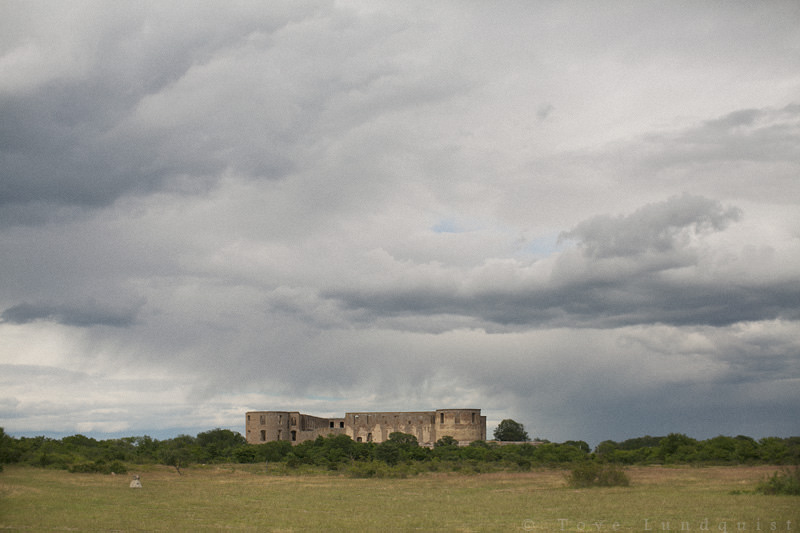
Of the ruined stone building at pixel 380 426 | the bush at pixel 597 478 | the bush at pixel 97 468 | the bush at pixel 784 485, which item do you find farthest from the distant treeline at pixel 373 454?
the bush at pixel 784 485

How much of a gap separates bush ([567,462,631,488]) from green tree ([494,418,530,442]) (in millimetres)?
68565

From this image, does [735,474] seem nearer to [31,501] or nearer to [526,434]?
[31,501]

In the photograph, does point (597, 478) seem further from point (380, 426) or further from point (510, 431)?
point (510, 431)

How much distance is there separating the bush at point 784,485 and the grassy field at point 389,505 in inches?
37.7

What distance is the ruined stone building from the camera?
9288 centimetres

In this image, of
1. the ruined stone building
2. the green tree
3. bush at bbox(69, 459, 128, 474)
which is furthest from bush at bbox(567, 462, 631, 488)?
the green tree

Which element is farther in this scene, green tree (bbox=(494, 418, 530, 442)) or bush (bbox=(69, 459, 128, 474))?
green tree (bbox=(494, 418, 530, 442))

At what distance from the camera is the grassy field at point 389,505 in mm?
21875

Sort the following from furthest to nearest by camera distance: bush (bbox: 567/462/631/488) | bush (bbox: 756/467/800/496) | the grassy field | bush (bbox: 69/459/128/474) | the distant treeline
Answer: the distant treeline → bush (bbox: 69/459/128/474) → bush (bbox: 567/462/631/488) → bush (bbox: 756/467/800/496) → the grassy field

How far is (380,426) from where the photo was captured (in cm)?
9619

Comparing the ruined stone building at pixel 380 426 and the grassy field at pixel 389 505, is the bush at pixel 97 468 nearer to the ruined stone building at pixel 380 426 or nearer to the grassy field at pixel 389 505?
the grassy field at pixel 389 505

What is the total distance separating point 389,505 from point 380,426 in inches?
2704

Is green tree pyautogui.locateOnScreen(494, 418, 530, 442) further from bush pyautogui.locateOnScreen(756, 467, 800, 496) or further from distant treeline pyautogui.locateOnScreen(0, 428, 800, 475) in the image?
bush pyautogui.locateOnScreen(756, 467, 800, 496)

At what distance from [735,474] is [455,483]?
53.9 feet
